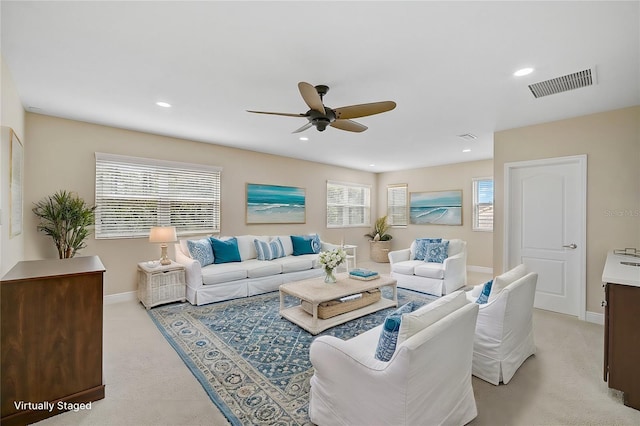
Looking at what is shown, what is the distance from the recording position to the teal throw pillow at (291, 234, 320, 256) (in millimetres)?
5578

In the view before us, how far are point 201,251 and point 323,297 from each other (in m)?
2.23

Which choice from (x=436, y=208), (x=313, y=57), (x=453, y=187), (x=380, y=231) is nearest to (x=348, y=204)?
(x=380, y=231)

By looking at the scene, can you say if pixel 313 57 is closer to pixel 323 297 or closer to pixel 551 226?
pixel 323 297

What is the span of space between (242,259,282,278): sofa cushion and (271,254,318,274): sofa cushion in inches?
4.8

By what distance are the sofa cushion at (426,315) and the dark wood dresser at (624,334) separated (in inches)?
45.2

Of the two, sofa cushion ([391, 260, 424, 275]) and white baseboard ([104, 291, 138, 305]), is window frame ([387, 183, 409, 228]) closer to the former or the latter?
sofa cushion ([391, 260, 424, 275])

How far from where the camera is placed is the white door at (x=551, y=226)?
3.75 meters

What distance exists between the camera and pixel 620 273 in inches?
86.5

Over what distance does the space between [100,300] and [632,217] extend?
18.0 feet

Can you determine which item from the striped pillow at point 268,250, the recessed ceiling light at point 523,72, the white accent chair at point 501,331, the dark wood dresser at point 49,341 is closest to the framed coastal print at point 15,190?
the dark wood dresser at point 49,341

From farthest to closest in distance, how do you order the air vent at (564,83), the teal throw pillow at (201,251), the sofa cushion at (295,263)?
the sofa cushion at (295,263) → the teal throw pillow at (201,251) → the air vent at (564,83)

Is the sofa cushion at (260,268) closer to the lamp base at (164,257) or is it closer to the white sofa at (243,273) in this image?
the white sofa at (243,273)

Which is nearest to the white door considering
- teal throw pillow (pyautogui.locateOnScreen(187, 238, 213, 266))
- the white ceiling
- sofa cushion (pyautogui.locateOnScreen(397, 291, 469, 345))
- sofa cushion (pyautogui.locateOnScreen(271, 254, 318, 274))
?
the white ceiling

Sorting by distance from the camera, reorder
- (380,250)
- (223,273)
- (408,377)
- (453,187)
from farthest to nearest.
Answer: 1. (380,250)
2. (453,187)
3. (223,273)
4. (408,377)
